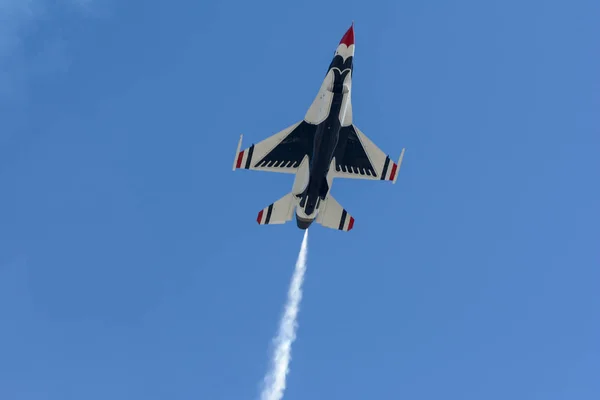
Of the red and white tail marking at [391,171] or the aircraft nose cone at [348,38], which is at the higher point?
the aircraft nose cone at [348,38]

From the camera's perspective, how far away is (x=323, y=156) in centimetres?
8256

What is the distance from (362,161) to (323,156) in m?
8.20

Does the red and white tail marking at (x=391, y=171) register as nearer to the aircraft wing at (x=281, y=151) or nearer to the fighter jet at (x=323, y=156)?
the fighter jet at (x=323, y=156)

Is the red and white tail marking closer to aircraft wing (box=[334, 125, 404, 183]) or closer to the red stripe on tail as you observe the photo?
aircraft wing (box=[334, 125, 404, 183])

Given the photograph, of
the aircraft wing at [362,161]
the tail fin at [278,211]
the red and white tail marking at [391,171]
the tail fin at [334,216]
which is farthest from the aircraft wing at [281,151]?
the red and white tail marking at [391,171]

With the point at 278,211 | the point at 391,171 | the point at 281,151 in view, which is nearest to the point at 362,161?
the point at 391,171

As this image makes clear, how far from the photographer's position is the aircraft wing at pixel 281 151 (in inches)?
3410

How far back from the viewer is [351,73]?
8219 centimetres

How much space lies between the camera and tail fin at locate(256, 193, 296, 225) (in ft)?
286

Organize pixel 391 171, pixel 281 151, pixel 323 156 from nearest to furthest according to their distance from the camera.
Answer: pixel 323 156
pixel 281 151
pixel 391 171

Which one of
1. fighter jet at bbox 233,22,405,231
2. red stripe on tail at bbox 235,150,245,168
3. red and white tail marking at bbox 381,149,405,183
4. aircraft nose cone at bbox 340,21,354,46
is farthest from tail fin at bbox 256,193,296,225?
aircraft nose cone at bbox 340,21,354,46

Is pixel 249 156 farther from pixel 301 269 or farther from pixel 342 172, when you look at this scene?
pixel 301 269

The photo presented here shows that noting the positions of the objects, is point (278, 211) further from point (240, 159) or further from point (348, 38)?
point (348, 38)

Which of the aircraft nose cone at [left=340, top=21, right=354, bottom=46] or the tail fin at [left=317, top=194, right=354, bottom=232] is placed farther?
the tail fin at [left=317, top=194, right=354, bottom=232]
